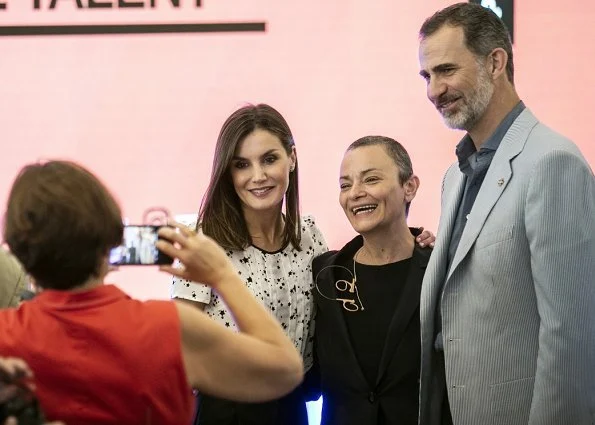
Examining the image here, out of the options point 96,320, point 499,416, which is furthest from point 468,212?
point 96,320

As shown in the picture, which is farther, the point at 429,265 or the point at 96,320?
the point at 429,265

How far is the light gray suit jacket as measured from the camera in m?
2.03

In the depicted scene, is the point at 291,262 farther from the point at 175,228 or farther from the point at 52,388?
the point at 52,388

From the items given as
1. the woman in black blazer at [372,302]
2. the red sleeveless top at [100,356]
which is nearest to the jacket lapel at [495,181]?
the woman in black blazer at [372,302]

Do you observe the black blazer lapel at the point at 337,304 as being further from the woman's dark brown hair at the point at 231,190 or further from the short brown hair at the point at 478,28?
the short brown hair at the point at 478,28

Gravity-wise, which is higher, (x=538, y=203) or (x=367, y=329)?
(x=538, y=203)

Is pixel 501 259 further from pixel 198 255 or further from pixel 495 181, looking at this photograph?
pixel 198 255

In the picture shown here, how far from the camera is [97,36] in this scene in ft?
13.3

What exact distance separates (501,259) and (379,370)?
55 cm

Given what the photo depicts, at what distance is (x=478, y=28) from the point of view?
240 cm

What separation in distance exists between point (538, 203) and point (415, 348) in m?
0.64

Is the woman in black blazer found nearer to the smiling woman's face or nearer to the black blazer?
the black blazer

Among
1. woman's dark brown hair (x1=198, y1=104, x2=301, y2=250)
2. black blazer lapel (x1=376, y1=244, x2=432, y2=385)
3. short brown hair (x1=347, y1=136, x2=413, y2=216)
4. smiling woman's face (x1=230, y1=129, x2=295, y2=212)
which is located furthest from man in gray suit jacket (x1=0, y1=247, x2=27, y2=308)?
short brown hair (x1=347, y1=136, x2=413, y2=216)

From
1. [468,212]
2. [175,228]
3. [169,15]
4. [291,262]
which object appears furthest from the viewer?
[169,15]
